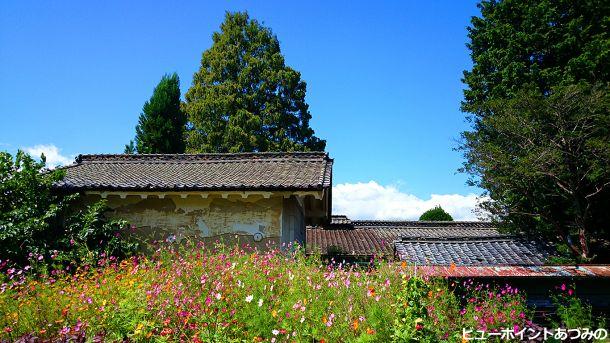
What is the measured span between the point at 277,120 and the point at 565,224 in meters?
15.7

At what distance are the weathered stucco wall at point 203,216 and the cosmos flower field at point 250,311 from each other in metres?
3.88

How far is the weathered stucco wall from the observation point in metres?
9.45

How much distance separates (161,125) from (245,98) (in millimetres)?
4924

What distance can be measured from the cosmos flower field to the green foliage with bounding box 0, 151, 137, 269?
317 cm

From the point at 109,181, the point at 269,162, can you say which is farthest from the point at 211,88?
the point at 109,181

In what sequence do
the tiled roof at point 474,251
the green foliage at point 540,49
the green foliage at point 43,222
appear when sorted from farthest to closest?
the green foliage at point 540,49, the tiled roof at point 474,251, the green foliage at point 43,222

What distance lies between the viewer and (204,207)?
380 inches

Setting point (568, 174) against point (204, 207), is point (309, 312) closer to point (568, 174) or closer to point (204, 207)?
point (204, 207)

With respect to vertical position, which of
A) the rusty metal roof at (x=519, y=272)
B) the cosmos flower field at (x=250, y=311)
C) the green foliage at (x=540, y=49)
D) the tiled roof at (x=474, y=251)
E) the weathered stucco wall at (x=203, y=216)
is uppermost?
the green foliage at (x=540, y=49)

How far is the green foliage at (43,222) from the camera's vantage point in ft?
27.4

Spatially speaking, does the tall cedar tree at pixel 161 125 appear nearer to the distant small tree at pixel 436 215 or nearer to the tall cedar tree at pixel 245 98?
the tall cedar tree at pixel 245 98

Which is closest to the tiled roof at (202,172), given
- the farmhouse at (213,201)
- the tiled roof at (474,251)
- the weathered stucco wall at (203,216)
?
the farmhouse at (213,201)

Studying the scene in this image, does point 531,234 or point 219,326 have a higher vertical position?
point 531,234

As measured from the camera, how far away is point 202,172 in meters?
11.5
